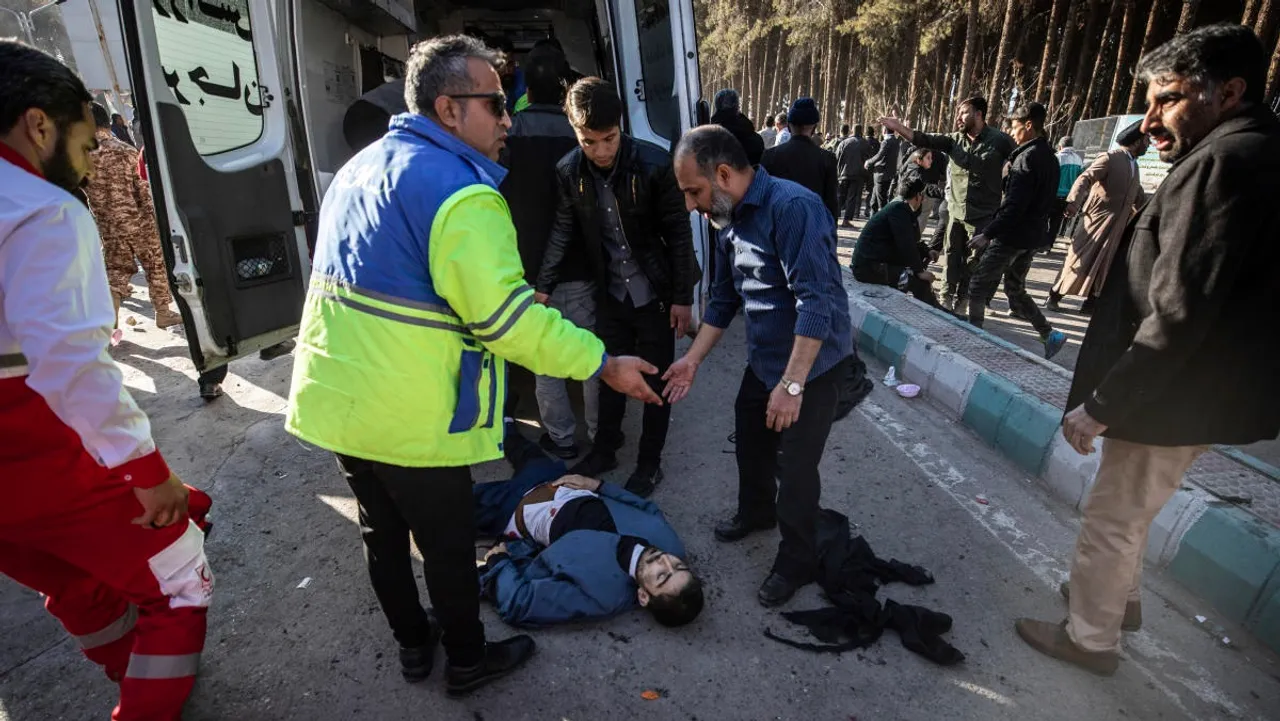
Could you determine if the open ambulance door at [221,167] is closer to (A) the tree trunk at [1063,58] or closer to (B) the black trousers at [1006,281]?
(B) the black trousers at [1006,281]

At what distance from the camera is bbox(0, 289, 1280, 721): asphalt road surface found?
2.05 meters

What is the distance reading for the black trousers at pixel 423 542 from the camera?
5.73 feet

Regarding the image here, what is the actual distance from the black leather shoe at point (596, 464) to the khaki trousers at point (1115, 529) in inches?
84.8

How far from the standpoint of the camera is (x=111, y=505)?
5.28ft

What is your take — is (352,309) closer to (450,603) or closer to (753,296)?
(450,603)

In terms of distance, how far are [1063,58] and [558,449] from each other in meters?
19.8

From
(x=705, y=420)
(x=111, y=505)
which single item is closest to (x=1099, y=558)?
(x=705, y=420)

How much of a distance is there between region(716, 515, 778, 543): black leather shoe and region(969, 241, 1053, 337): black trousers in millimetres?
3892

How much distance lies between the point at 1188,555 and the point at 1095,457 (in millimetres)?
581

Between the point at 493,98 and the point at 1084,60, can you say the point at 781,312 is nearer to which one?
the point at 493,98

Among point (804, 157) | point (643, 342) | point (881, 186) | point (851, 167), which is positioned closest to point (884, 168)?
point (881, 186)

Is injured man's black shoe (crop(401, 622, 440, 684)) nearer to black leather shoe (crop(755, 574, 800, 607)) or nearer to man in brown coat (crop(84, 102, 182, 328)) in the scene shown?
black leather shoe (crop(755, 574, 800, 607))

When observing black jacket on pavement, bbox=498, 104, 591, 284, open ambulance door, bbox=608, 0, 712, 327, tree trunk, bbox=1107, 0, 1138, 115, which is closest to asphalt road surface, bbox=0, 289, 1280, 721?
black jacket on pavement, bbox=498, 104, 591, 284

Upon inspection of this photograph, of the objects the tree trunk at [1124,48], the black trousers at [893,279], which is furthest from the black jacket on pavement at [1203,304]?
the tree trunk at [1124,48]
